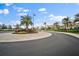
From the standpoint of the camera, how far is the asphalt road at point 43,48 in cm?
560

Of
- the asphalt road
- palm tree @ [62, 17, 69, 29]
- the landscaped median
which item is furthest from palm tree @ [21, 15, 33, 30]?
palm tree @ [62, 17, 69, 29]

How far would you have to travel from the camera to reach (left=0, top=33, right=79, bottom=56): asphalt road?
560cm

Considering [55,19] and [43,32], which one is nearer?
[55,19]

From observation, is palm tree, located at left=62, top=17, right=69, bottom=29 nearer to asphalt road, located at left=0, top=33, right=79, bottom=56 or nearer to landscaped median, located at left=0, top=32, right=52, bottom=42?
asphalt road, located at left=0, top=33, right=79, bottom=56

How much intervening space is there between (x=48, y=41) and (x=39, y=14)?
3.17 ft

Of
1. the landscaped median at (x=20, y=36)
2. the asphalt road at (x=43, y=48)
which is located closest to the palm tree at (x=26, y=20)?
the landscaped median at (x=20, y=36)

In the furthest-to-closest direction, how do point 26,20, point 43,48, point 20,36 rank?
point 20,36, point 26,20, point 43,48

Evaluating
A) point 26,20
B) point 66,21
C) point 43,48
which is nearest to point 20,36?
point 26,20

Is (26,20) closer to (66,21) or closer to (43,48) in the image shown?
(43,48)

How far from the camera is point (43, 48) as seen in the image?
19.1ft

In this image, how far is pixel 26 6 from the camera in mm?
5852

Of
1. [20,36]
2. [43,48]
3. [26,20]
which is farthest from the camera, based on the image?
[20,36]

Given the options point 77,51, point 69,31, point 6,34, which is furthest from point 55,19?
point 6,34

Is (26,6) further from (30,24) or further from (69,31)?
(69,31)
